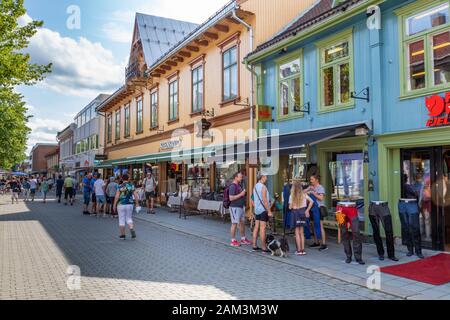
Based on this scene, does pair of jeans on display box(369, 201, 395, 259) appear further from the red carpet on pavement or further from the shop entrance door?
the shop entrance door

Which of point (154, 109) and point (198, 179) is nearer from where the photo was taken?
point (198, 179)

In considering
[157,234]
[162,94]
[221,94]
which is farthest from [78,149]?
[157,234]

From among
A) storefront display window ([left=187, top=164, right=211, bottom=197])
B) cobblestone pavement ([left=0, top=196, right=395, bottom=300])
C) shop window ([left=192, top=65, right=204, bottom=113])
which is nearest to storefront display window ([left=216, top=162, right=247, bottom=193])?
storefront display window ([left=187, top=164, right=211, bottom=197])

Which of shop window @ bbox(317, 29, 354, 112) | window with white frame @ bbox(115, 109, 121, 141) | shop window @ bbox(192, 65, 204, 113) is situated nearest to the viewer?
shop window @ bbox(317, 29, 354, 112)

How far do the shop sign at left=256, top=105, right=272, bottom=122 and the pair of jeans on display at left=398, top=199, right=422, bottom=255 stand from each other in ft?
19.4

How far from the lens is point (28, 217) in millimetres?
15961

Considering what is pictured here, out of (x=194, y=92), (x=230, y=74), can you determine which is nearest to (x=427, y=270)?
(x=230, y=74)

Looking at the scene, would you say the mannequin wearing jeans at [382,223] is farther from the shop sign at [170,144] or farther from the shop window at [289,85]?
the shop sign at [170,144]

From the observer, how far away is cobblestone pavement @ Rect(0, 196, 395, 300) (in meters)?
5.54

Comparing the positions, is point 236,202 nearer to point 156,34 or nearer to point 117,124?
point 156,34

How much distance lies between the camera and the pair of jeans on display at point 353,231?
7.32 m

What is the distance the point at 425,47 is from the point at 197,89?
36.1ft

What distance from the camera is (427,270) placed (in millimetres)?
6668

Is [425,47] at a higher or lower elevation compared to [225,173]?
higher
